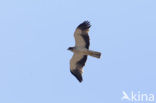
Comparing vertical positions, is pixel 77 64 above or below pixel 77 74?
above

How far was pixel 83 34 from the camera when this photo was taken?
28000mm

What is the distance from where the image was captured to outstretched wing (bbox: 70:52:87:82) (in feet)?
94.3

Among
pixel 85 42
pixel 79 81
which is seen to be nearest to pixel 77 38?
pixel 85 42

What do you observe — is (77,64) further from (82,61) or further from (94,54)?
(94,54)

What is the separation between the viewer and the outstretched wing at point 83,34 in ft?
91.6

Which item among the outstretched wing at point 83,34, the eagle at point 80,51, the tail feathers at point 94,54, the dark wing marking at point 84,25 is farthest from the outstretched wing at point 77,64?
the dark wing marking at point 84,25

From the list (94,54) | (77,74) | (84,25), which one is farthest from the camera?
(77,74)

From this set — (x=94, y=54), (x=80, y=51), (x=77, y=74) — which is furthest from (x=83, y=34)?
(x=77, y=74)

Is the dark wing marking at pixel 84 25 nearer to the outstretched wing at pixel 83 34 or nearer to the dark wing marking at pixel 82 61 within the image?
the outstretched wing at pixel 83 34

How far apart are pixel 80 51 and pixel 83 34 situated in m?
0.97

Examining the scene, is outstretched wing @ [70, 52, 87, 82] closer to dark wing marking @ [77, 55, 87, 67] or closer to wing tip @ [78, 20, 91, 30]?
dark wing marking @ [77, 55, 87, 67]

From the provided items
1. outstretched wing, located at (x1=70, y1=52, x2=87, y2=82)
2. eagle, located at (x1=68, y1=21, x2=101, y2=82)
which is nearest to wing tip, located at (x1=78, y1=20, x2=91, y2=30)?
eagle, located at (x1=68, y1=21, x2=101, y2=82)

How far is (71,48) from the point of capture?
93.2 feet

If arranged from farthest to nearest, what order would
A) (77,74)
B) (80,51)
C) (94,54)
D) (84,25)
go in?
(77,74) < (80,51) < (84,25) < (94,54)
